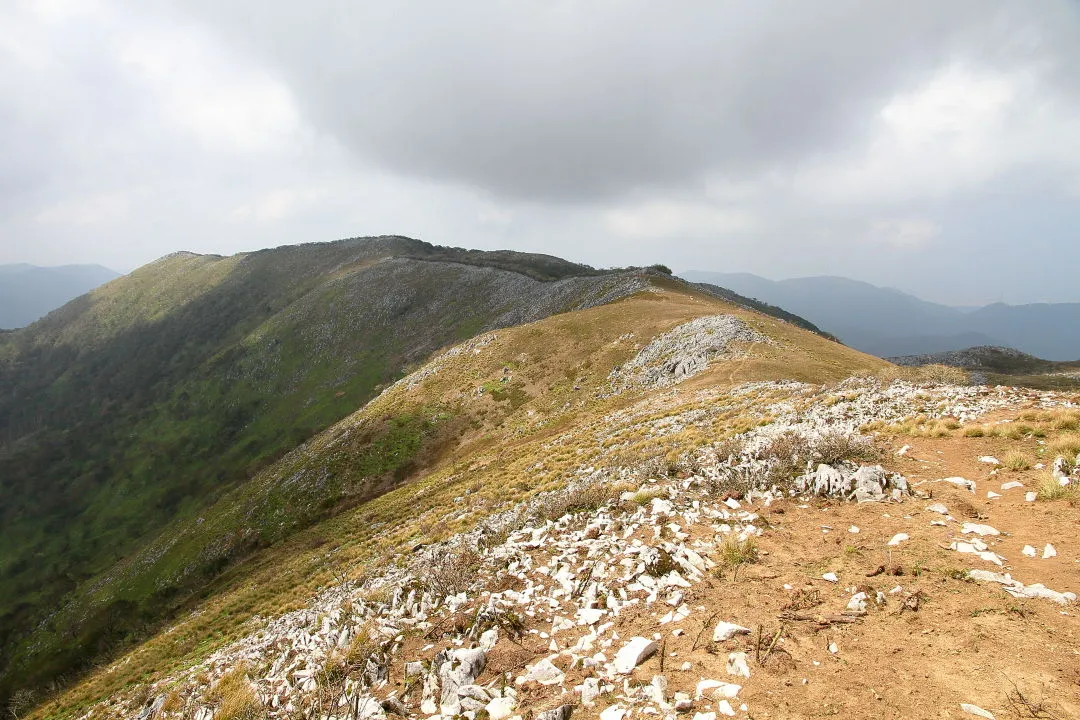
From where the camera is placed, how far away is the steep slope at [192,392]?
7662 centimetres

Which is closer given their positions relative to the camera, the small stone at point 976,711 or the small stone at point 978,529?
the small stone at point 976,711

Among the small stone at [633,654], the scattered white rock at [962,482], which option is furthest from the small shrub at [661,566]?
the scattered white rock at [962,482]

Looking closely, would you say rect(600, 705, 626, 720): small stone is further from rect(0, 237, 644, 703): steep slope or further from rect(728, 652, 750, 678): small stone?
rect(0, 237, 644, 703): steep slope

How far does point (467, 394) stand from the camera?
52.0m

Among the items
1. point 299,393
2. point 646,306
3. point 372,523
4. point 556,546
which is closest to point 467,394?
point 372,523

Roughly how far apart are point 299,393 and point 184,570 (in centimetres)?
5326

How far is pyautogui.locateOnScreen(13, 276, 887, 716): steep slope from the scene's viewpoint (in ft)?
99.3

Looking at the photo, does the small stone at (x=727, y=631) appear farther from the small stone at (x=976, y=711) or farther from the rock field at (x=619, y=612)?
the small stone at (x=976, y=711)

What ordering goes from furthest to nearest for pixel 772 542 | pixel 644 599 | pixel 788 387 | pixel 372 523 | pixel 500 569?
pixel 372 523
pixel 788 387
pixel 500 569
pixel 772 542
pixel 644 599

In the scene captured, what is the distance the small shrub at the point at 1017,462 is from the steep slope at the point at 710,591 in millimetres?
66

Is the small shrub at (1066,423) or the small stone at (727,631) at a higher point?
the small shrub at (1066,423)

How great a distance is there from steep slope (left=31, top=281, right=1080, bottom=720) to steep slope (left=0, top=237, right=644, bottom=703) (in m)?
34.4

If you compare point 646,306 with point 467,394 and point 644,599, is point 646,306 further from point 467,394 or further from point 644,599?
point 644,599

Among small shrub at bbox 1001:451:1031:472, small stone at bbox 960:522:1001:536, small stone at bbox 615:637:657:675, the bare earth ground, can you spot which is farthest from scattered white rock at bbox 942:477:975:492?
small stone at bbox 615:637:657:675
